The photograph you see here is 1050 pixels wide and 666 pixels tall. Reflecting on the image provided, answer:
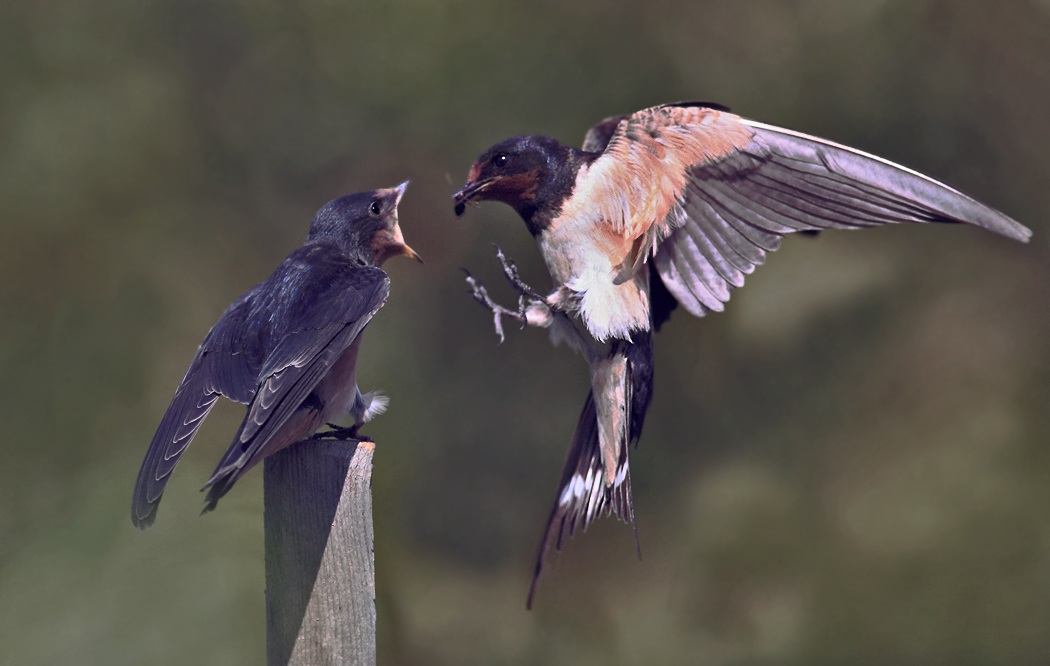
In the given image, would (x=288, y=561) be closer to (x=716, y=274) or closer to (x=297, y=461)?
(x=297, y=461)

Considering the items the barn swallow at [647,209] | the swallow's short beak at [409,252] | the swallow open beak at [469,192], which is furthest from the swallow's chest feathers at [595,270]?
the swallow's short beak at [409,252]

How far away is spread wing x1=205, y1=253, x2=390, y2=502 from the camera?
67.6 inches

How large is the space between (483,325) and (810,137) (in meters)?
2.47

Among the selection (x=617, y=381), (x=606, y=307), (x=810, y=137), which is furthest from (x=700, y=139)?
(x=617, y=381)

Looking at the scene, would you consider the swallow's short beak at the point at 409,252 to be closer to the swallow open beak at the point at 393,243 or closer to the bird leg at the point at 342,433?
the swallow open beak at the point at 393,243

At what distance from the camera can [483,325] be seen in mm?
4516

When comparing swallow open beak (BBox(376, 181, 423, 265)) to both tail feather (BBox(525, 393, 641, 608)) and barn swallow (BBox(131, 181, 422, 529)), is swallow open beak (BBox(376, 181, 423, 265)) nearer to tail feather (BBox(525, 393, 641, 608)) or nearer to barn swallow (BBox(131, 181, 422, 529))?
barn swallow (BBox(131, 181, 422, 529))

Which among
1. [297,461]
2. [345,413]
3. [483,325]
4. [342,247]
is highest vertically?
[483,325]

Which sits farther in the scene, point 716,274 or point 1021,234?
point 716,274

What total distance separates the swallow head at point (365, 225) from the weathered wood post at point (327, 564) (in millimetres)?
664

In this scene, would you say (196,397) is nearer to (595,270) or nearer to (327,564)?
(327,564)

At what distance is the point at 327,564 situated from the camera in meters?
1.80

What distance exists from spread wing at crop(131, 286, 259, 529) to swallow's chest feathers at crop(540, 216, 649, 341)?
2.25 ft

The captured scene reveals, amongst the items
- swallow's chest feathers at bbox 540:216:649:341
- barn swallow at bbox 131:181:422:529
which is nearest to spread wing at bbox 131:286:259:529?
barn swallow at bbox 131:181:422:529
